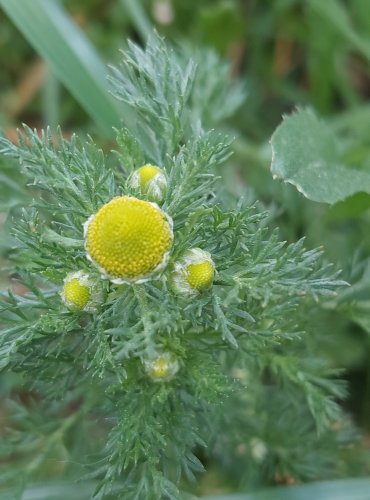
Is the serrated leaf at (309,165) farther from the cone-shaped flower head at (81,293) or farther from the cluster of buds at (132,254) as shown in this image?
the cone-shaped flower head at (81,293)

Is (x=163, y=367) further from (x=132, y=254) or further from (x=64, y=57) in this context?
(x=64, y=57)

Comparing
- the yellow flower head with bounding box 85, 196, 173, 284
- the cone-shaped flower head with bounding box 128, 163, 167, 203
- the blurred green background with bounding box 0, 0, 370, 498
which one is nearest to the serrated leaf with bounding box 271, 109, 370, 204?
the blurred green background with bounding box 0, 0, 370, 498

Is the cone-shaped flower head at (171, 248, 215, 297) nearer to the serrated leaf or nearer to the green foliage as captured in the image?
the green foliage

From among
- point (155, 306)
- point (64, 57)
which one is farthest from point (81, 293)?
point (64, 57)

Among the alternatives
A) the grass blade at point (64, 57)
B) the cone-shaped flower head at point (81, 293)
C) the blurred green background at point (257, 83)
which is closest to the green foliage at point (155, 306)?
the cone-shaped flower head at point (81, 293)

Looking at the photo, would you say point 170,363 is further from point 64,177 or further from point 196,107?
point 196,107
